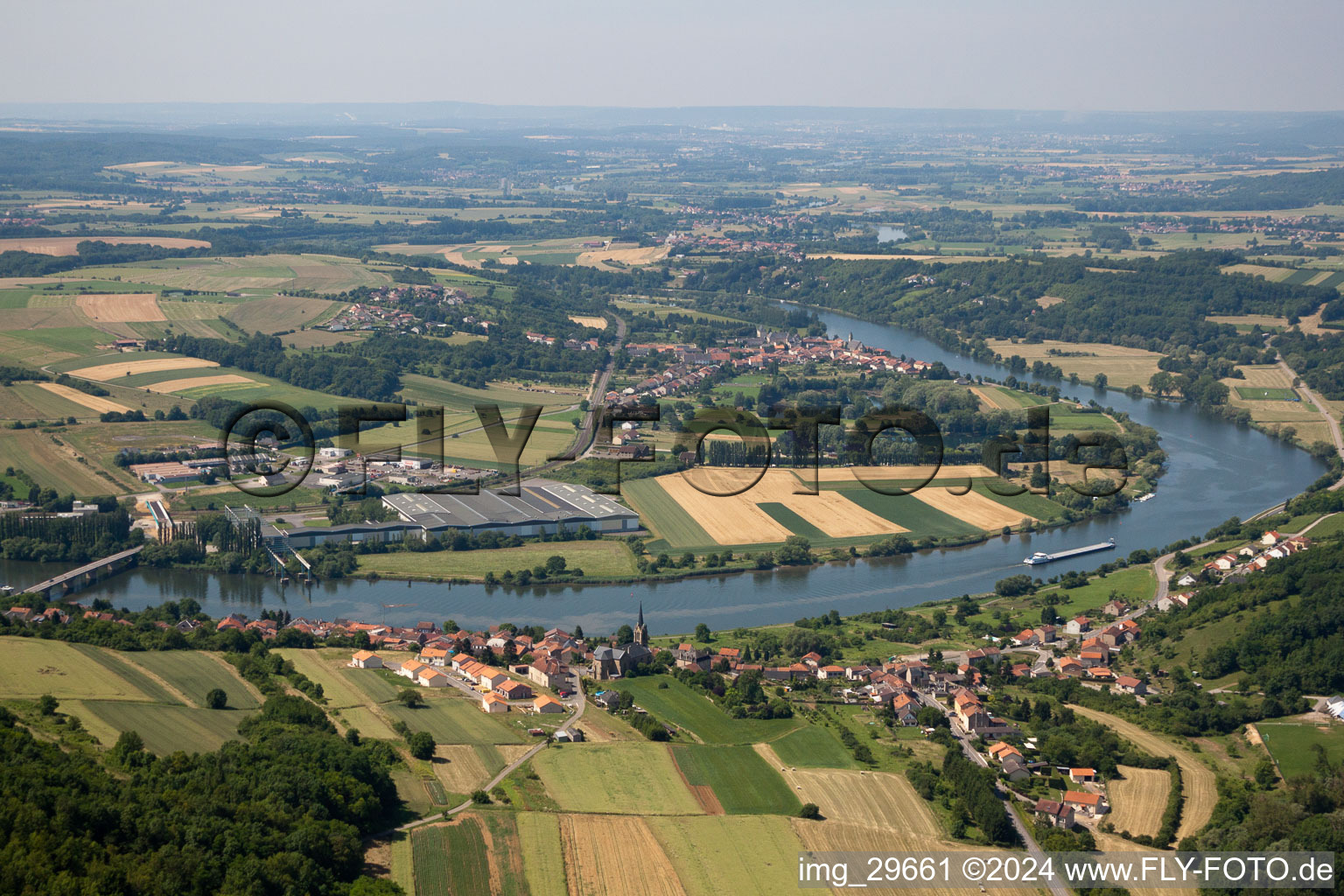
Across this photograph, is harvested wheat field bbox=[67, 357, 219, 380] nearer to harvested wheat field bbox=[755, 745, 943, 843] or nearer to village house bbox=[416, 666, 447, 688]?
village house bbox=[416, 666, 447, 688]

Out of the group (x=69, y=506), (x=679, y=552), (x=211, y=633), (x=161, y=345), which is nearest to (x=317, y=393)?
(x=161, y=345)

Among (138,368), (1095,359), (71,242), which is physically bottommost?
(1095,359)

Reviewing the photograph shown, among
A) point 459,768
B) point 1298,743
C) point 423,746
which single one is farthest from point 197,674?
point 1298,743

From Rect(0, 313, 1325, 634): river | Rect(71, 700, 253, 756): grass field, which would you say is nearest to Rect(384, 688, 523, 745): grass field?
Rect(71, 700, 253, 756): grass field

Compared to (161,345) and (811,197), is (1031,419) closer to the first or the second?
(161,345)

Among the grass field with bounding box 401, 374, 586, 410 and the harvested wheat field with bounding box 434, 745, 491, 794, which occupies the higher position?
the grass field with bounding box 401, 374, 586, 410

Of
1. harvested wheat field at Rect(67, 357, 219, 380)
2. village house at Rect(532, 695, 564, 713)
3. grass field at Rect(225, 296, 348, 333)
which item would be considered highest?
grass field at Rect(225, 296, 348, 333)

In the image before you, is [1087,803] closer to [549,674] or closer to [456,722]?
[549,674]
